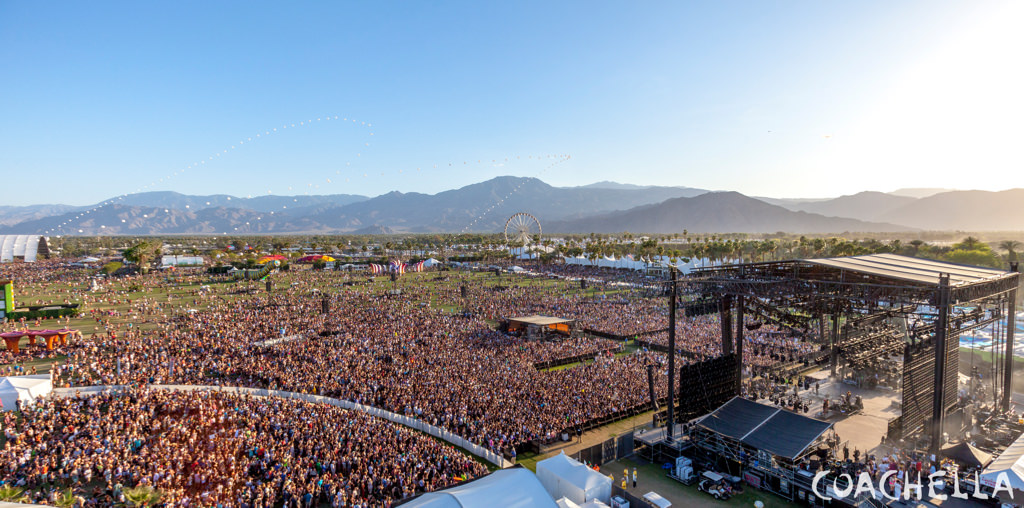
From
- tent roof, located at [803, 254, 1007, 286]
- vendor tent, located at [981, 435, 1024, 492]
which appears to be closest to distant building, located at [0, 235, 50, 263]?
tent roof, located at [803, 254, 1007, 286]

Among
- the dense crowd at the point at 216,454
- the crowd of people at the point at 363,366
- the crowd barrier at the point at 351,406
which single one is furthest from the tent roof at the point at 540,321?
the dense crowd at the point at 216,454

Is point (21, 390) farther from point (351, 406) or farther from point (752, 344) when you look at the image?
point (752, 344)

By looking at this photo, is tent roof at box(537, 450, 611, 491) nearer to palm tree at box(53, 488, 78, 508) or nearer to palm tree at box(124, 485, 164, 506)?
palm tree at box(124, 485, 164, 506)

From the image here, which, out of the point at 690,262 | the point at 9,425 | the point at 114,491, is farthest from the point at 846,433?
the point at 690,262

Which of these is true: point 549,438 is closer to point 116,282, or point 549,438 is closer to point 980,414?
point 980,414

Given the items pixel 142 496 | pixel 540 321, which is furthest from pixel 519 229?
pixel 142 496

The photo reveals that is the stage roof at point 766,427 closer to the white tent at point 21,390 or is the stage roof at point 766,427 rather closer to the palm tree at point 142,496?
the palm tree at point 142,496
